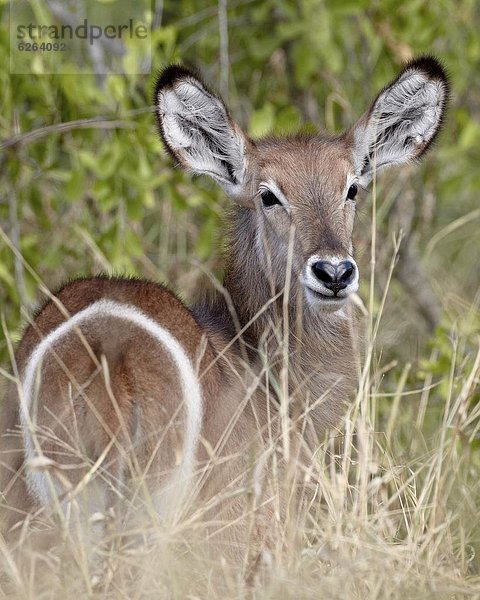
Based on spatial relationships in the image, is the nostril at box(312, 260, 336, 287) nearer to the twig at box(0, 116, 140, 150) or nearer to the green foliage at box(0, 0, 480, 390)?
the green foliage at box(0, 0, 480, 390)

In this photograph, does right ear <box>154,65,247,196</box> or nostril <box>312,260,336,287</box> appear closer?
nostril <box>312,260,336,287</box>

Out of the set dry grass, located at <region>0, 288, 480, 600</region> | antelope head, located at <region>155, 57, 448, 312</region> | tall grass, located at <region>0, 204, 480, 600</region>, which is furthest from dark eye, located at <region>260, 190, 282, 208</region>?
dry grass, located at <region>0, 288, 480, 600</region>

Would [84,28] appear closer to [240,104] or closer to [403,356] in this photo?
[240,104]

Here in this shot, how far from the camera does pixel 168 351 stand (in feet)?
12.9

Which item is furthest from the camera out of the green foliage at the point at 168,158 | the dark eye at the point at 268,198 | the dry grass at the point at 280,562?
the green foliage at the point at 168,158

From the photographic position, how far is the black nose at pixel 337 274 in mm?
4375

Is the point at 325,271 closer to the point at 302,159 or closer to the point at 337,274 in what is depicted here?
the point at 337,274

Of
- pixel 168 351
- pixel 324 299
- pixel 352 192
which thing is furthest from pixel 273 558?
pixel 352 192

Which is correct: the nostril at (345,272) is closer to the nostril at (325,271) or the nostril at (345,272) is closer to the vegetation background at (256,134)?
the nostril at (325,271)

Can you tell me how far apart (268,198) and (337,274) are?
0.66 meters

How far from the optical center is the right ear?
4.95 metres

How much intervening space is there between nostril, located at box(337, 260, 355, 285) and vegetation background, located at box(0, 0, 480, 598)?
0.74m

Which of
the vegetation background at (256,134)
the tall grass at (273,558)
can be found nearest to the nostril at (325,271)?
the tall grass at (273,558)

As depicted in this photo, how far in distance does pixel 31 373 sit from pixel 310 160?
1621 mm
